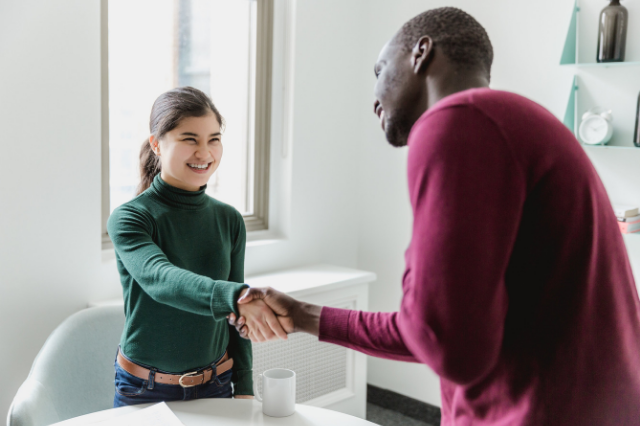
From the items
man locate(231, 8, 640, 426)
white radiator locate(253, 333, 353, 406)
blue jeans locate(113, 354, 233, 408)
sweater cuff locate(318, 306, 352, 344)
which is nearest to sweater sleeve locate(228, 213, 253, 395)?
blue jeans locate(113, 354, 233, 408)

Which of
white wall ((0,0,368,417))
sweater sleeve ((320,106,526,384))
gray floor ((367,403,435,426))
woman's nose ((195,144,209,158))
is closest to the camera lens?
sweater sleeve ((320,106,526,384))

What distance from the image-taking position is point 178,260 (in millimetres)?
1492

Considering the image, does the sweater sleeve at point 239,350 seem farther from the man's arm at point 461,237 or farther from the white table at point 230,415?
the man's arm at point 461,237

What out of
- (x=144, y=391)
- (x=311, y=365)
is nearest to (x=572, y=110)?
(x=311, y=365)

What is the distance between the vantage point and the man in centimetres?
70

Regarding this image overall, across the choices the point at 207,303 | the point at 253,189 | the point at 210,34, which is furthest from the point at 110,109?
the point at 207,303

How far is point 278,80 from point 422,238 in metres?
2.23

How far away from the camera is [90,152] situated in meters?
2.08

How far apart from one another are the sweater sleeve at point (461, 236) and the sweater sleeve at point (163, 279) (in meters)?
0.61

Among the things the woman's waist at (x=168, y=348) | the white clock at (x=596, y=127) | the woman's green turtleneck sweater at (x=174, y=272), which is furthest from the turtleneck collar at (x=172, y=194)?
the white clock at (x=596, y=127)

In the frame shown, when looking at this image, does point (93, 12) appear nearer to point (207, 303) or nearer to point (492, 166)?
point (207, 303)

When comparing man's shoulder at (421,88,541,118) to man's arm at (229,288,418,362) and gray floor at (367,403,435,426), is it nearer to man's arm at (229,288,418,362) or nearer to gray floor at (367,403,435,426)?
man's arm at (229,288,418,362)

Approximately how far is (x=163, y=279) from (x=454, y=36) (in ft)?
2.55

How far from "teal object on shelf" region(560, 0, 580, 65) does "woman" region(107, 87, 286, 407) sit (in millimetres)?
1533
